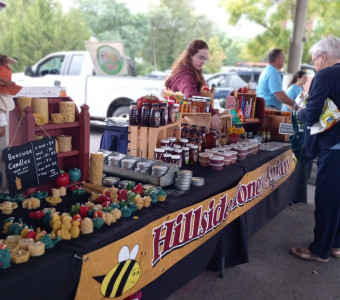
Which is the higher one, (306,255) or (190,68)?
(190,68)

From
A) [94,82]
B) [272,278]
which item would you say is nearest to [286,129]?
[272,278]

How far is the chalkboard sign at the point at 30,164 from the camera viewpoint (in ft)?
5.84

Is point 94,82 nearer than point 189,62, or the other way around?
point 189,62

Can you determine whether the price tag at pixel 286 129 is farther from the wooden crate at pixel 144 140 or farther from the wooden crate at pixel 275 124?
the wooden crate at pixel 144 140

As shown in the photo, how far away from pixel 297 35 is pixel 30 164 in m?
8.37

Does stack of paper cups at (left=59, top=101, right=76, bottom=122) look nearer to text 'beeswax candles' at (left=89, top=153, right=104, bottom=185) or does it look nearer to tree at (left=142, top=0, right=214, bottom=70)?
text 'beeswax candles' at (left=89, top=153, right=104, bottom=185)

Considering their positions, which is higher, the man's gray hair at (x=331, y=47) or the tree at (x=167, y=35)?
the tree at (x=167, y=35)

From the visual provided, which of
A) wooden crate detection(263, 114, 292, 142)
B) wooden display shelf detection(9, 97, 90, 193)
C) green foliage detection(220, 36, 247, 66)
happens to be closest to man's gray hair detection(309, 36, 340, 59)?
wooden crate detection(263, 114, 292, 142)

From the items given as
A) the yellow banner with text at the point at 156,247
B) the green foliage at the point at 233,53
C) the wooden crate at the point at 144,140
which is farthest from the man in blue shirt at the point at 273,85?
the green foliage at the point at 233,53

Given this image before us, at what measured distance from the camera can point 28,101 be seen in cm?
192

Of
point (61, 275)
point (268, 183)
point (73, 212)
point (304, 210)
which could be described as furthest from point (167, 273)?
point (304, 210)

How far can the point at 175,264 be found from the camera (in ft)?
7.06

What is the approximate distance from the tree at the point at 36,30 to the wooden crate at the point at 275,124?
17991 millimetres

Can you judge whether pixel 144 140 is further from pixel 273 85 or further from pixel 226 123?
pixel 273 85
